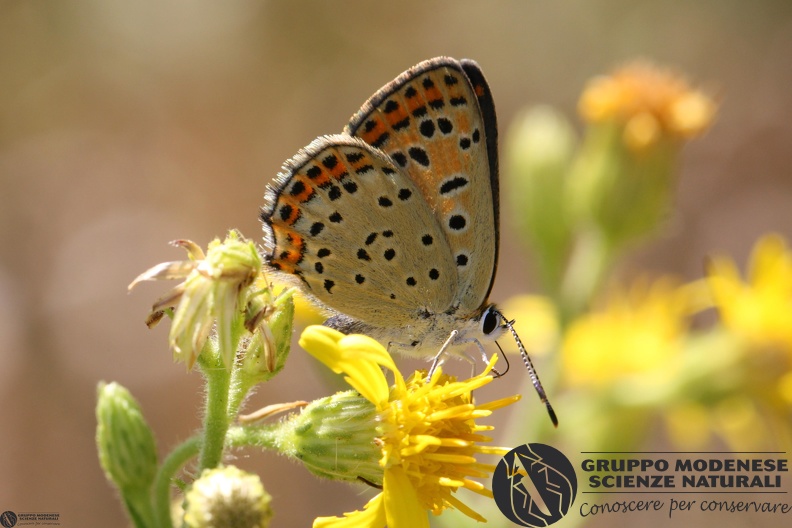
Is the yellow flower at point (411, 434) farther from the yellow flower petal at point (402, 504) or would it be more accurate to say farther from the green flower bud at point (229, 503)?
the green flower bud at point (229, 503)

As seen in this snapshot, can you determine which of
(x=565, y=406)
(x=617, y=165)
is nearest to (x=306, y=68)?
(x=617, y=165)

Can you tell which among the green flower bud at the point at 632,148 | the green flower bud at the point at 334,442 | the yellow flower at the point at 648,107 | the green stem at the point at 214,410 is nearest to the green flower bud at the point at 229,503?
the green stem at the point at 214,410

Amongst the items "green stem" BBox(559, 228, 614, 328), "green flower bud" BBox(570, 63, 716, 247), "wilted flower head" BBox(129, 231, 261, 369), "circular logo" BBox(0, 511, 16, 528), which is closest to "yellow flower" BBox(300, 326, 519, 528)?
"wilted flower head" BBox(129, 231, 261, 369)

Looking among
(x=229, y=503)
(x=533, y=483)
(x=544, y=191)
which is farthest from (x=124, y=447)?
(x=544, y=191)

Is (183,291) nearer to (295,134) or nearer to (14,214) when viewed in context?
(14,214)

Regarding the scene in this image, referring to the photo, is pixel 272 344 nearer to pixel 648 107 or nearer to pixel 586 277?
pixel 586 277

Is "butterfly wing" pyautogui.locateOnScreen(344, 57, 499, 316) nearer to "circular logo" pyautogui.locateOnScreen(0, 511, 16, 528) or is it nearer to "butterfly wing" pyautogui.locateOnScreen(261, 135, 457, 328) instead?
"butterfly wing" pyautogui.locateOnScreen(261, 135, 457, 328)
